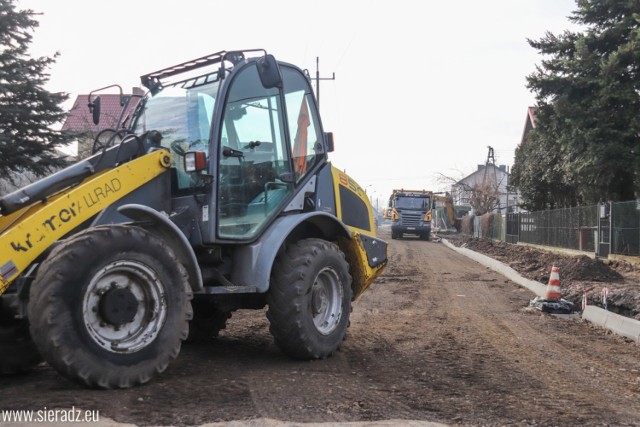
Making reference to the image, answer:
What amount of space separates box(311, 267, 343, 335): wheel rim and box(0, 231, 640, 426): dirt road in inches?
14.8

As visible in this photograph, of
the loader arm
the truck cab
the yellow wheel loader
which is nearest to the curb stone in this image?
the yellow wheel loader

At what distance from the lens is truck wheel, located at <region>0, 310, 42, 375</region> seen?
4703 mm

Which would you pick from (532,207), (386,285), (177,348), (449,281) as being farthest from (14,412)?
(532,207)

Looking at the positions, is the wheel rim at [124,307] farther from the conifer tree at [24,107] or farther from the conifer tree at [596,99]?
the conifer tree at [596,99]

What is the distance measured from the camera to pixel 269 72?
5.48 meters

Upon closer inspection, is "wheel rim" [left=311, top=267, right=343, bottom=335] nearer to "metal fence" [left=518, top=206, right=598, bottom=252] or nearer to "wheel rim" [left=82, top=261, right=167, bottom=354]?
"wheel rim" [left=82, top=261, right=167, bottom=354]

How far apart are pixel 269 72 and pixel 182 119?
3.22ft

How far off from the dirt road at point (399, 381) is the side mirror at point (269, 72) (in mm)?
2668

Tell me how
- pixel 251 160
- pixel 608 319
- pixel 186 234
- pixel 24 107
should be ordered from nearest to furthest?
pixel 186 234
pixel 251 160
pixel 608 319
pixel 24 107

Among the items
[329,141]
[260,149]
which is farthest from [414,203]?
[260,149]

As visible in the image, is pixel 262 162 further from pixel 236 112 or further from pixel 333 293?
pixel 333 293

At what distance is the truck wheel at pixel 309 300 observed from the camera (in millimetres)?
5609

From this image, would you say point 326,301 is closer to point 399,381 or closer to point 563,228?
point 399,381

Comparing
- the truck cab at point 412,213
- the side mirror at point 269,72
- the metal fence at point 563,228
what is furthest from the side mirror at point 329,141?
the truck cab at point 412,213
